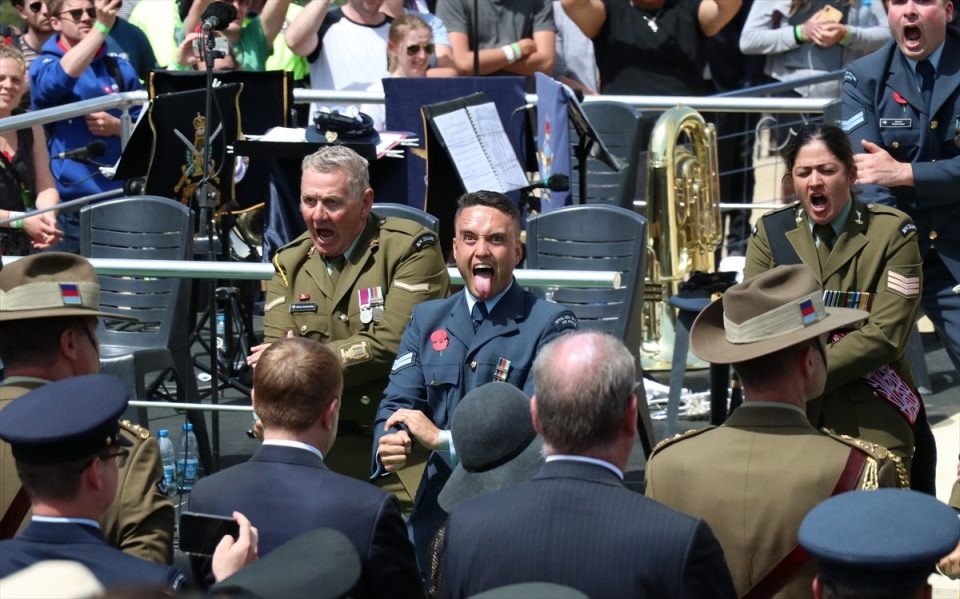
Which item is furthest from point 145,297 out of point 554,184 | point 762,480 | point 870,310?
point 762,480

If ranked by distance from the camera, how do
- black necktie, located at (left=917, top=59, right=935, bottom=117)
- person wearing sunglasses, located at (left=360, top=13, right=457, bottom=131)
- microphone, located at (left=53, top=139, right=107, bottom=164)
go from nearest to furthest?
black necktie, located at (left=917, top=59, right=935, bottom=117), microphone, located at (left=53, top=139, right=107, bottom=164), person wearing sunglasses, located at (left=360, top=13, right=457, bottom=131)

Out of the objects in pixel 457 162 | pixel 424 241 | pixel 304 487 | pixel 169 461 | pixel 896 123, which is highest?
pixel 896 123

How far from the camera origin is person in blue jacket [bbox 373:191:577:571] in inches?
219

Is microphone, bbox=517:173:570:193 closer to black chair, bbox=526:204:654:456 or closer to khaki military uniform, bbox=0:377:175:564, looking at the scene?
black chair, bbox=526:204:654:456

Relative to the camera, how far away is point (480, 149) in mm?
8953

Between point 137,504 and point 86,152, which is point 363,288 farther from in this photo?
point 86,152

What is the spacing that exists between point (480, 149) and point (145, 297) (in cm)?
213

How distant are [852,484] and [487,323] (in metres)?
1.88

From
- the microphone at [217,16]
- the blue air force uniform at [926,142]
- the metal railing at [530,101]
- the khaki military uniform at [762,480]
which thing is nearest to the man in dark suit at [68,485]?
the khaki military uniform at [762,480]

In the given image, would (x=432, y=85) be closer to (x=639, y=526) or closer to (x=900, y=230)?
(x=900, y=230)

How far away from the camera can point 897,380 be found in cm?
580

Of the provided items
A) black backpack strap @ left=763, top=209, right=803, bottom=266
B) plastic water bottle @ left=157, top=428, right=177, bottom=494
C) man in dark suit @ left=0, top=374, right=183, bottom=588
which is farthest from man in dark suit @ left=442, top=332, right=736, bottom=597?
plastic water bottle @ left=157, top=428, right=177, bottom=494

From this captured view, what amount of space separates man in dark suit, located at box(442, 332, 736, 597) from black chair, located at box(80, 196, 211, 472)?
157 inches

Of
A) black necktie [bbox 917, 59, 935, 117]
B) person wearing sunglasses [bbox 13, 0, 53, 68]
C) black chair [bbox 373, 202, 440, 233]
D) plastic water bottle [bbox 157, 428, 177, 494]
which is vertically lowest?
plastic water bottle [bbox 157, 428, 177, 494]
